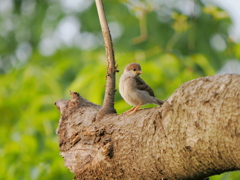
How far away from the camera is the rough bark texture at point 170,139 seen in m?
2.10

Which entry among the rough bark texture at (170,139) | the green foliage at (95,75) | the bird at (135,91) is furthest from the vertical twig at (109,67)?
the green foliage at (95,75)

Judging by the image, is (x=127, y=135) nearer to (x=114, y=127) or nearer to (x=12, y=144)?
(x=114, y=127)

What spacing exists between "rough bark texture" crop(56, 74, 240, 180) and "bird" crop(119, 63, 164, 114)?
105cm

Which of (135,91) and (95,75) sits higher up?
(95,75)

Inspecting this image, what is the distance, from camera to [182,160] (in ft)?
7.54

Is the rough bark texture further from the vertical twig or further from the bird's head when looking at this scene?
the bird's head

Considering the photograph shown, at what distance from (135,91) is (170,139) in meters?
1.81

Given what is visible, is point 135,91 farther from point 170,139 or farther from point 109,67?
point 170,139

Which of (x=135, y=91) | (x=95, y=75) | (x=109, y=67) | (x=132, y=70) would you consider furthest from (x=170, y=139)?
(x=95, y=75)

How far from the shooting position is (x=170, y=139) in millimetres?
2340

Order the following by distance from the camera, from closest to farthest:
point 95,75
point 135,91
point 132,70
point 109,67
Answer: point 109,67, point 135,91, point 132,70, point 95,75

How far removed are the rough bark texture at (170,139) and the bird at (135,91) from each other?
3.44ft

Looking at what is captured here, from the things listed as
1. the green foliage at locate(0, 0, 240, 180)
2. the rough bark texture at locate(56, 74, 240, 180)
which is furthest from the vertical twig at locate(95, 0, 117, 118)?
the green foliage at locate(0, 0, 240, 180)

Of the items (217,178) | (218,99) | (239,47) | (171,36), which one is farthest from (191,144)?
(171,36)
